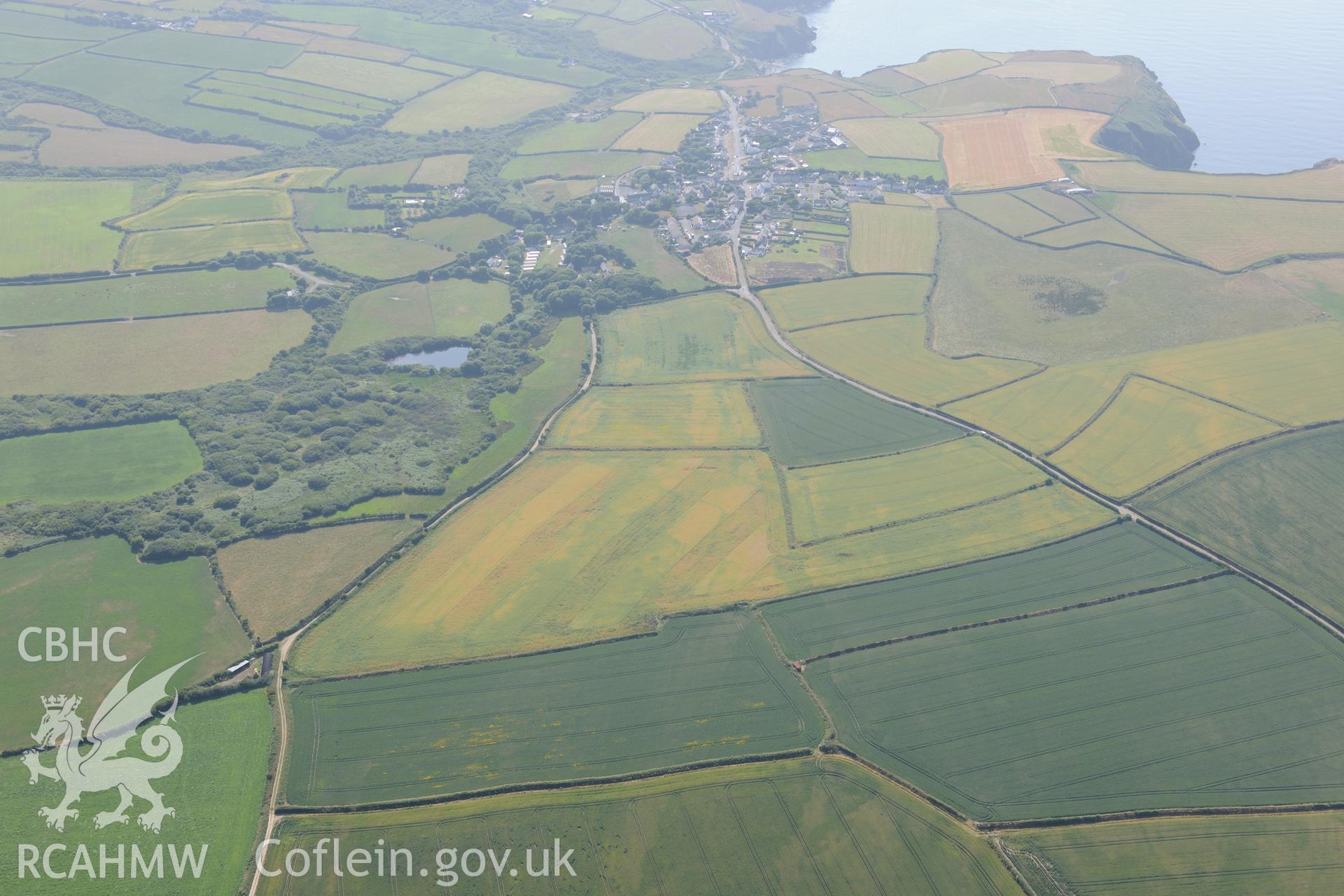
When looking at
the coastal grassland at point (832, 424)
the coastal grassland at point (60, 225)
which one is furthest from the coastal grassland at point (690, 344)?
the coastal grassland at point (60, 225)

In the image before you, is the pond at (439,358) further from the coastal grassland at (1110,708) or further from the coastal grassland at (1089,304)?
the coastal grassland at (1110,708)

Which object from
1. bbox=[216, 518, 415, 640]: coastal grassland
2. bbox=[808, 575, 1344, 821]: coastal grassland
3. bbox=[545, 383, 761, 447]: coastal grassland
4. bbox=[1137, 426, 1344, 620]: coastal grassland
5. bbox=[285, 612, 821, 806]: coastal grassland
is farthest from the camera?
bbox=[545, 383, 761, 447]: coastal grassland

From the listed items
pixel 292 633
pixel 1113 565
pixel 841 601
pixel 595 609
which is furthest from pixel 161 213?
pixel 1113 565

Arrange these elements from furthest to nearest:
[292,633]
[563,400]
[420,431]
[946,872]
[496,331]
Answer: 1. [496,331]
2. [563,400]
3. [420,431]
4. [292,633]
5. [946,872]

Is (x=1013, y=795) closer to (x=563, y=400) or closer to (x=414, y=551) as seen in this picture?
(x=414, y=551)

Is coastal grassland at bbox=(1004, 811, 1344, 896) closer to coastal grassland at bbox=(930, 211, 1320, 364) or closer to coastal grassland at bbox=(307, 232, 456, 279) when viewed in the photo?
coastal grassland at bbox=(930, 211, 1320, 364)

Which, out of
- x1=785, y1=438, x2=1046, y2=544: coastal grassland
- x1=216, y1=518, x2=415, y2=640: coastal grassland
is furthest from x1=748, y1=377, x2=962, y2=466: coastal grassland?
x1=216, y1=518, x2=415, y2=640: coastal grassland
